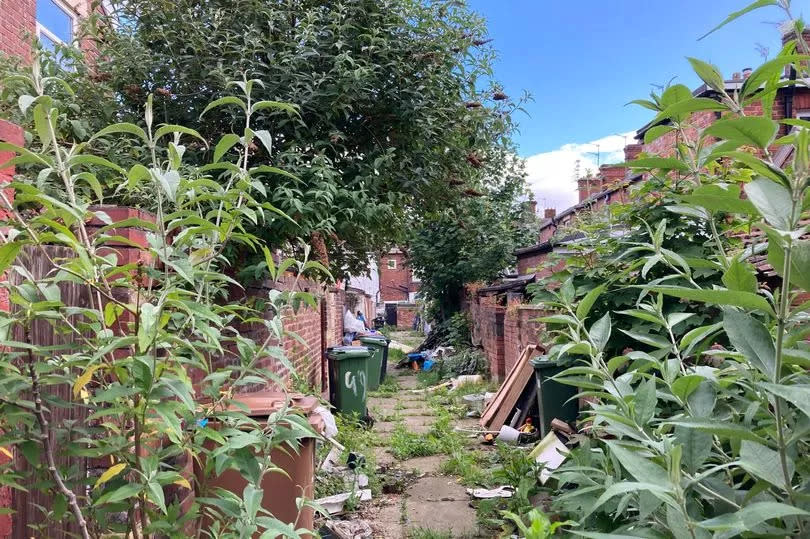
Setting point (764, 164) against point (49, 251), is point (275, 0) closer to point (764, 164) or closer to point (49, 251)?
point (49, 251)

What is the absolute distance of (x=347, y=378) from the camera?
7.14m

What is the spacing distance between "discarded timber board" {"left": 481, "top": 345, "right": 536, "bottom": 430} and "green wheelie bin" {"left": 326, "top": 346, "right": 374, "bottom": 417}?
1663mm

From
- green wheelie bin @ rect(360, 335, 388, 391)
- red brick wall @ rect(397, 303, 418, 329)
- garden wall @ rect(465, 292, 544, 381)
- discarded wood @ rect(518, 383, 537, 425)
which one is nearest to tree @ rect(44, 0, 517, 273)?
discarded wood @ rect(518, 383, 537, 425)

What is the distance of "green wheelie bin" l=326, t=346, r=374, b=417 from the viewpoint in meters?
7.13

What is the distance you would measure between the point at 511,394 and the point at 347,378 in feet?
6.88

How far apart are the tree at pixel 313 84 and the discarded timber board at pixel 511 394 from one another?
3.17m

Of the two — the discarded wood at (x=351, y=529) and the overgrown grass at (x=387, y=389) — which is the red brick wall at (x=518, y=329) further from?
the discarded wood at (x=351, y=529)

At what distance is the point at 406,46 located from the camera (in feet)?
13.6

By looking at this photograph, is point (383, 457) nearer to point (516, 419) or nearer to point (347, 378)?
point (347, 378)

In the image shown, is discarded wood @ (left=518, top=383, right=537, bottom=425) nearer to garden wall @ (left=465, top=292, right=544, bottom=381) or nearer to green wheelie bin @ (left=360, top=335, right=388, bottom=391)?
garden wall @ (left=465, top=292, right=544, bottom=381)

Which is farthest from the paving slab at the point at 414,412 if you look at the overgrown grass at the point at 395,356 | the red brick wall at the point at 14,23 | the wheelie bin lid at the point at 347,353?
the red brick wall at the point at 14,23

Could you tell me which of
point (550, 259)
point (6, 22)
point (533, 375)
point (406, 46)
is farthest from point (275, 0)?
point (6, 22)

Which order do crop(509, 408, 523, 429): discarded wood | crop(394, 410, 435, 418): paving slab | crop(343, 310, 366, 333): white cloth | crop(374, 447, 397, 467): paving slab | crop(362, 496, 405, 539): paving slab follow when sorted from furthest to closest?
crop(343, 310, 366, 333): white cloth
crop(394, 410, 435, 418): paving slab
crop(509, 408, 523, 429): discarded wood
crop(374, 447, 397, 467): paving slab
crop(362, 496, 405, 539): paving slab

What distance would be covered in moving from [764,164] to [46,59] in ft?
14.2
